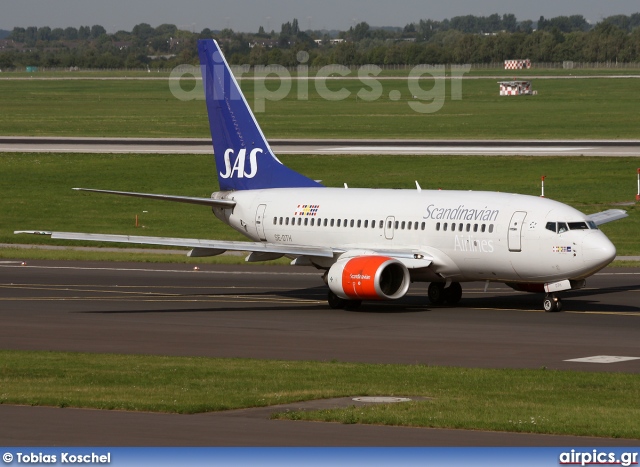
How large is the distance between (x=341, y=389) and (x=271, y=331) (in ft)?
41.5

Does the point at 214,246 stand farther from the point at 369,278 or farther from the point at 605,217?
the point at 605,217

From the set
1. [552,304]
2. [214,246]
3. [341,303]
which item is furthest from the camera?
[341,303]

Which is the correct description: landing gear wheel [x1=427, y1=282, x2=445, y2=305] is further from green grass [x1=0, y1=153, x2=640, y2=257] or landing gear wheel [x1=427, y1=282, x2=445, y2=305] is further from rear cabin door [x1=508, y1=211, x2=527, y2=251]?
green grass [x1=0, y1=153, x2=640, y2=257]

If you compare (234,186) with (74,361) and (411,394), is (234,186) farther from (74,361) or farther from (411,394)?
(411,394)

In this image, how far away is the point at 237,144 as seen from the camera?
54.3 m

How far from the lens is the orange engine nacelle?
4491cm

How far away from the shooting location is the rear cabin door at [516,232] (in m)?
44.4

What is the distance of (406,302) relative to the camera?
4991 cm

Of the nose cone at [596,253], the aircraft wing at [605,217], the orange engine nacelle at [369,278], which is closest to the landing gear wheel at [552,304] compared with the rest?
the nose cone at [596,253]

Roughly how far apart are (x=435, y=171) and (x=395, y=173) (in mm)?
2935

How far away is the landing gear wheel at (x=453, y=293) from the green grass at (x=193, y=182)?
20202mm

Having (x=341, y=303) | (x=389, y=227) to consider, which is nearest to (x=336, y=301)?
(x=341, y=303)

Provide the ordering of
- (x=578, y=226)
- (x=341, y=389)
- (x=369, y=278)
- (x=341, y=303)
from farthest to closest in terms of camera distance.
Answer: (x=341, y=303)
(x=369, y=278)
(x=578, y=226)
(x=341, y=389)

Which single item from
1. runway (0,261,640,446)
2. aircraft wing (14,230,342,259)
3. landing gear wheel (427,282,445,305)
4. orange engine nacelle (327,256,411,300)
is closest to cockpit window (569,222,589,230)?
runway (0,261,640,446)
